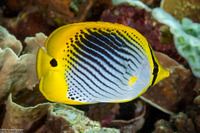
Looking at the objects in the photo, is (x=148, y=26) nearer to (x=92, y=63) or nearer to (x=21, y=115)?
(x=92, y=63)

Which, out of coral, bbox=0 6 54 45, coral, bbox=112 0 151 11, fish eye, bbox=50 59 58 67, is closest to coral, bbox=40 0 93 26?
coral, bbox=0 6 54 45

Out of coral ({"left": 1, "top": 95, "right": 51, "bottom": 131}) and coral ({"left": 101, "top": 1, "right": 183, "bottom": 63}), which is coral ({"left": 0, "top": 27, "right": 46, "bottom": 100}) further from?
coral ({"left": 101, "top": 1, "right": 183, "bottom": 63})

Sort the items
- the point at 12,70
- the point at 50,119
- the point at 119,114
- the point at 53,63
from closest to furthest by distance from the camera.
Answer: the point at 53,63, the point at 50,119, the point at 12,70, the point at 119,114

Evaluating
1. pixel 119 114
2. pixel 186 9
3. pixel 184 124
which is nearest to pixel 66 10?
pixel 119 114

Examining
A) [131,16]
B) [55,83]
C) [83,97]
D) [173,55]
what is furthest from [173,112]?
[55,83]

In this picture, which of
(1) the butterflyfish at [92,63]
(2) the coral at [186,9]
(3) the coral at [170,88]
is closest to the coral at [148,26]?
→ (3) the coral at [170,88]

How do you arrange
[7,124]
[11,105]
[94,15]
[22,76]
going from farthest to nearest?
[94,15]
[22,76]
[7,124]
[11,105]

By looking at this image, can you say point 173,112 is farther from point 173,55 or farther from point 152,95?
point 173,55
